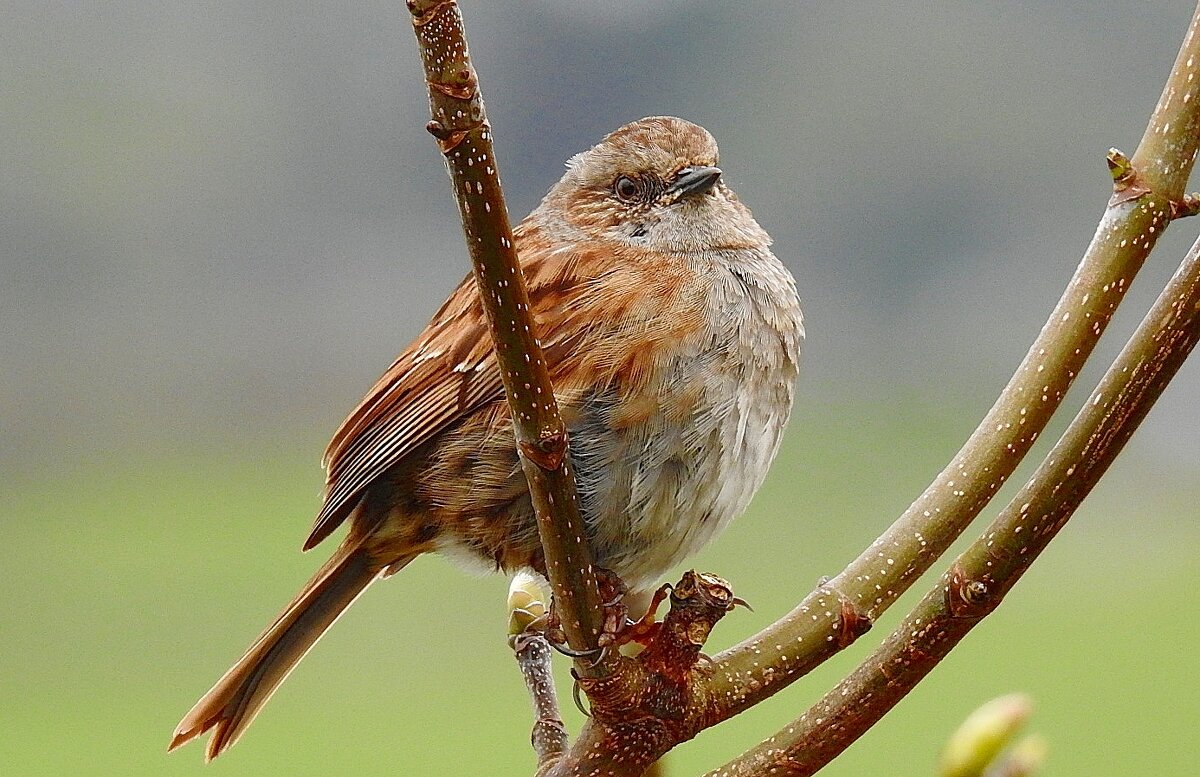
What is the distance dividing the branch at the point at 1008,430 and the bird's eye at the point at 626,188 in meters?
1.51

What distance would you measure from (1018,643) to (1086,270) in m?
12.2

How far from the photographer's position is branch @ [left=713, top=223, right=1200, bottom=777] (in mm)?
1678

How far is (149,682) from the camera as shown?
14.0 metres

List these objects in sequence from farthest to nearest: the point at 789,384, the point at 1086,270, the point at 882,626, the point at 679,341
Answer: the point at 882,626 < the point at 789,384 < the point at 679,341 < the point at 1086,270

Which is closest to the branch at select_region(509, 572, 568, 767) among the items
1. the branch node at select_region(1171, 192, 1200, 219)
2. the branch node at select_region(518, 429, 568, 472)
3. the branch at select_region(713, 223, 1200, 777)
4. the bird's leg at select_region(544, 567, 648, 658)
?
the bird's leg at select_region(544, 567, 648, 658)

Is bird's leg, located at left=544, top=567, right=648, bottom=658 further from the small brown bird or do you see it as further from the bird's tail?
the bird's tail

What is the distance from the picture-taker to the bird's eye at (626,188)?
331cm

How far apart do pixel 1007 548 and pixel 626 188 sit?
177 centimetres

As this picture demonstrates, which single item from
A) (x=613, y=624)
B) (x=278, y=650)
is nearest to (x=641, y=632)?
(x=613, y=624)

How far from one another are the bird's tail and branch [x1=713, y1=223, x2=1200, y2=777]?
1.32 metres

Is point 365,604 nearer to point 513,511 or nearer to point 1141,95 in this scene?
point 1141,95

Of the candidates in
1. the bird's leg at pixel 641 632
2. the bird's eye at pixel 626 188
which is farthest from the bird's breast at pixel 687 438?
the bird's leg at pixel 641 632

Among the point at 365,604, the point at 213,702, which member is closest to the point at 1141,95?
the point at 365,604

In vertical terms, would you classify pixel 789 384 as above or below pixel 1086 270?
above
